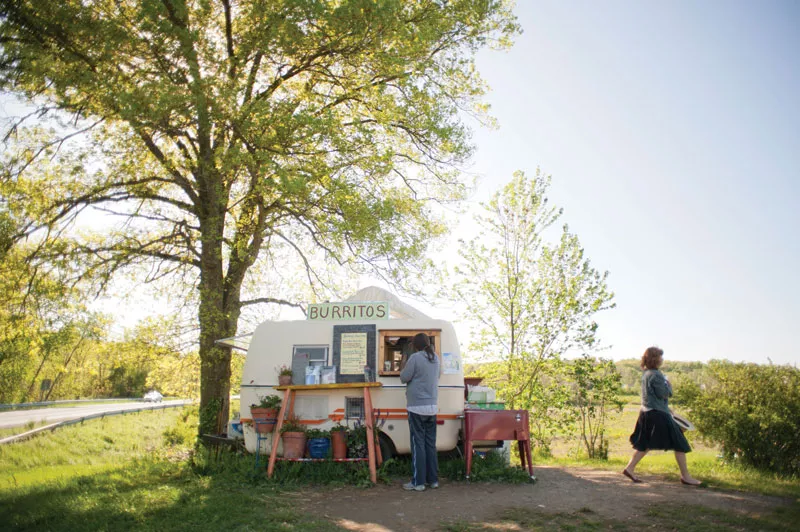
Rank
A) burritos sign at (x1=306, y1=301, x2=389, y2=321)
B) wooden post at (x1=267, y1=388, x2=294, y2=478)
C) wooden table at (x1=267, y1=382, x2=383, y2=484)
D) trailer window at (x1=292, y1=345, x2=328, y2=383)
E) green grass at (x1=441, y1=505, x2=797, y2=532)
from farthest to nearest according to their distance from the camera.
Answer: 1. burritos sign at (x1=306, y1=301, x2=389, y2=321)
2. trailer window at (x1=292, y1=345, x2=328, y2=383)
3. wooden post at (x1=267, y1=388, x2=294, y2=478)
4. wooden table at (x1=267, y1=382, x2=383, y2=484)
5. green grass at (x1=441, y1=505, x2=797, y2=532)

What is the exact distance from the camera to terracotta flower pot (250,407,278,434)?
889 cm

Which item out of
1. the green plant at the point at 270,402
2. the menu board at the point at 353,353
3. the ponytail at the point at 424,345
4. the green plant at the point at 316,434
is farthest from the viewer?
the menu board at the point at 353,353

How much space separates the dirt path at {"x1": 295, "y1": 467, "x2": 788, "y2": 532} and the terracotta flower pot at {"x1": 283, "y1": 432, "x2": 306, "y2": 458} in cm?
83

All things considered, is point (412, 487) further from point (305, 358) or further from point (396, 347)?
point (305, 358)

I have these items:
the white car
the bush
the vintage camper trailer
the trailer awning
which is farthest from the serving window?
the white car

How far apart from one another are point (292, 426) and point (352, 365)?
135cm

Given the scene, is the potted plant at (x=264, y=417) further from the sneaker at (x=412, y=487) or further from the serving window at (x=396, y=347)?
the sneaker at (x=412, y=487)

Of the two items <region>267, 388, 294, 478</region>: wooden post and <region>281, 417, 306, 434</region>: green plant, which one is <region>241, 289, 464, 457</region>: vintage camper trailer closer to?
<region>281, 417, 306, 434</region>: green plant

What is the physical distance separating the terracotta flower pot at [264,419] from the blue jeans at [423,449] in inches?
89.9

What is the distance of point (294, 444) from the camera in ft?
29.0

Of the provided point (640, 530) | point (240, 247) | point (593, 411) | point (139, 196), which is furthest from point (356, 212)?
point (640, 530)

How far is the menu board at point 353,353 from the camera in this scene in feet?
30.5

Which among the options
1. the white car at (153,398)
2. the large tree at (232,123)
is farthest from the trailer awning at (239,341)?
the white car at (153,398)

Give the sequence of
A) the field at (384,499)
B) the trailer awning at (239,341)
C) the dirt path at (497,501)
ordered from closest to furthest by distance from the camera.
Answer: the field at (384,499)
the dirt path at (497,501)
the trailer awning at (239,341)
